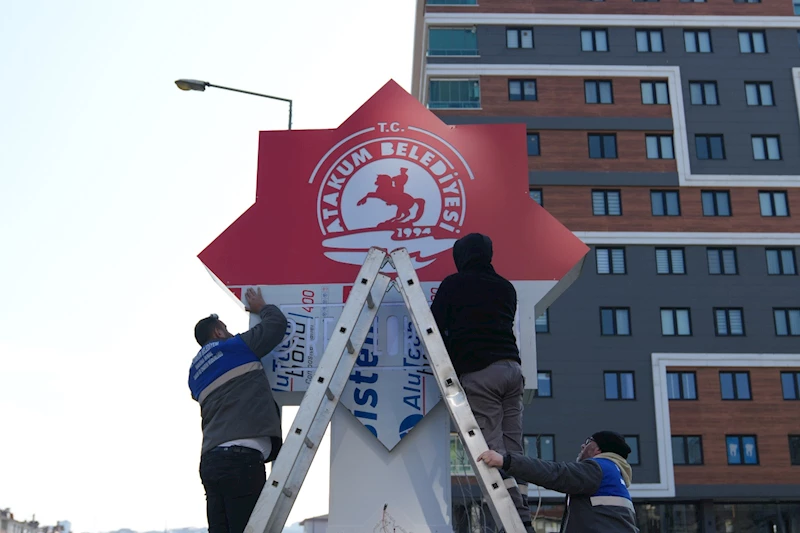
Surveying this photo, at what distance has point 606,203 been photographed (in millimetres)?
47375

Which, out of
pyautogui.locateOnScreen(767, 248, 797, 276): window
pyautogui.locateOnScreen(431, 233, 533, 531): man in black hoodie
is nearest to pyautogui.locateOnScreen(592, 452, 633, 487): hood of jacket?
pyautogui.locateOnScreen(431, 233, 533, 531): man in black hoodie

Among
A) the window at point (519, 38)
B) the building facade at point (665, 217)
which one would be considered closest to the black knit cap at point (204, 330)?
the building facade at point (665, 217)

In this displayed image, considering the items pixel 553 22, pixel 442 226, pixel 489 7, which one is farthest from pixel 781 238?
pixel 442 226

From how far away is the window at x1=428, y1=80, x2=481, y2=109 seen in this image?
47.6 m

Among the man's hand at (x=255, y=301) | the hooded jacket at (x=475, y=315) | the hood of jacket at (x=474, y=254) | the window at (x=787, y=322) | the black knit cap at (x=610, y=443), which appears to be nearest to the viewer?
the hooded jacket at (x=475, y=315)

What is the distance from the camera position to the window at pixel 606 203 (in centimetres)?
4712

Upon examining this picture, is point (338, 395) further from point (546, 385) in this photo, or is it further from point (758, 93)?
point (758, 93)

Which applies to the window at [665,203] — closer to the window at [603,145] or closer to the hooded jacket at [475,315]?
the window at [603,145]

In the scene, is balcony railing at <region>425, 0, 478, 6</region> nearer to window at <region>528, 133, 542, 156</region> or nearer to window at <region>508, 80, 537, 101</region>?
window at <region>508, 80, 537, 101</region>

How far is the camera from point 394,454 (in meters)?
6.70

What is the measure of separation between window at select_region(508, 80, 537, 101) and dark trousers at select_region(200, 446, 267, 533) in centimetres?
4408

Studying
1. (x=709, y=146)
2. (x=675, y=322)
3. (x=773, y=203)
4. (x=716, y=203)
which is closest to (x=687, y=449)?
(x=675, y=322)

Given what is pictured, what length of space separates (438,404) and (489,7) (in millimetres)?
45970

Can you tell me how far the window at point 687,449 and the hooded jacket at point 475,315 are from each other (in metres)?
40.9
